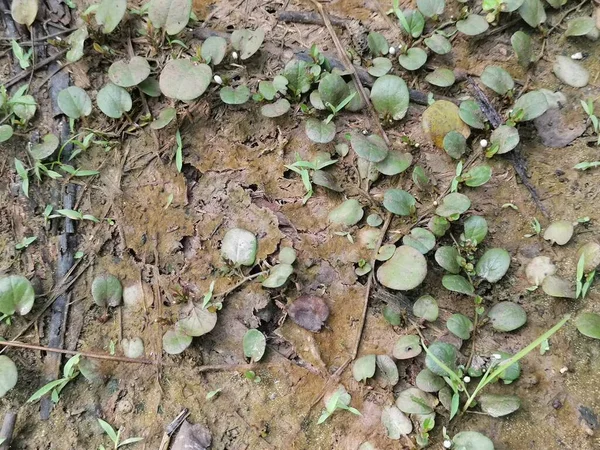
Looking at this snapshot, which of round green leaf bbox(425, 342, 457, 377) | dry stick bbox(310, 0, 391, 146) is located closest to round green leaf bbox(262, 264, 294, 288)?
round green leaf bbox(425, 342, 457, 377)

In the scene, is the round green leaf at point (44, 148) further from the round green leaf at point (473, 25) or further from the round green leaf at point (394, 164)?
the round green leaf at point (473, 25)

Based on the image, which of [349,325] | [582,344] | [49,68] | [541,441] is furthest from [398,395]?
[49,68]

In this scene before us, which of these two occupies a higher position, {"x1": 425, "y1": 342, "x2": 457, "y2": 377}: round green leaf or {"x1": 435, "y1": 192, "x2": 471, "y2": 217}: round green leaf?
{"x1": 435, "y1": 192, "x2": 471, "y2": 217}: round green leaf

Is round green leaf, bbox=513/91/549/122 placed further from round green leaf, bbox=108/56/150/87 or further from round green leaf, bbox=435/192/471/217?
round green leaf, bbox=108/56/150/87

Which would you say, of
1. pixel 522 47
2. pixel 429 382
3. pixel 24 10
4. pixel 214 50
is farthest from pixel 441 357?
pixel 24 10

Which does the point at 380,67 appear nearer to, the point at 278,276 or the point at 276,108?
the point at 276,108

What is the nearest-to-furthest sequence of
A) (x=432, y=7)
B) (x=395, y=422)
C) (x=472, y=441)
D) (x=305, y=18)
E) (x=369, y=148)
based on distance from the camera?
(x=472, y=441) → (x=395, y=422) → (x=369, y=148) → (x=432, y=7) → (x=305, y=18)
